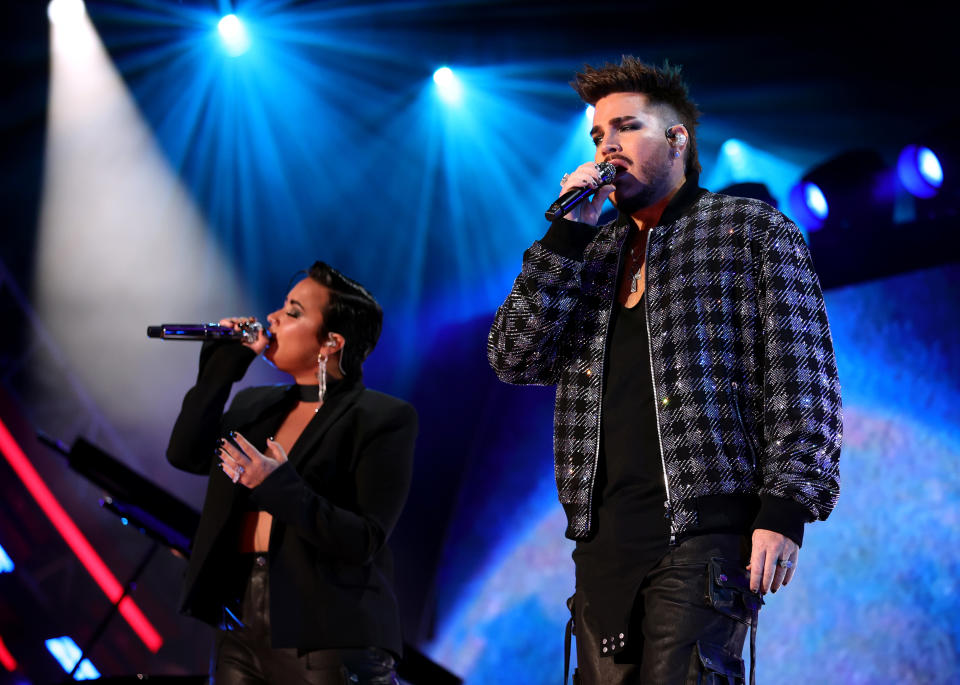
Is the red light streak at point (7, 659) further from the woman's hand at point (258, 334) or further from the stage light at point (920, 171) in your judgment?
the stage light at point (920, 171)

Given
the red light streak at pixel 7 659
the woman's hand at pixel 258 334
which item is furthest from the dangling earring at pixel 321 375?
the red light streak at pixel 7 659

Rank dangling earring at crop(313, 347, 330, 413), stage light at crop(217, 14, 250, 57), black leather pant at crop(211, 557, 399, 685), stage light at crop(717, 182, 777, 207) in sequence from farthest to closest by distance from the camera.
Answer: stage light at crop(217, 14, 250, 57) → stage light at crop(717, 182, 777, 207) → dangling earring at crop(313, 347, 330, 413) → black leather pant at crop(211, 557, 399, 685)

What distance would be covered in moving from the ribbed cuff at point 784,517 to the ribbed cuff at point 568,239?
62 centimetres

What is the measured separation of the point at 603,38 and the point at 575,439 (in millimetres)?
3673

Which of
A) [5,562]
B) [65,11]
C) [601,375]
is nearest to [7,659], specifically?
[5,562]

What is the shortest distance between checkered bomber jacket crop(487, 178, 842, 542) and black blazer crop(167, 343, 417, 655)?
706 millimetres

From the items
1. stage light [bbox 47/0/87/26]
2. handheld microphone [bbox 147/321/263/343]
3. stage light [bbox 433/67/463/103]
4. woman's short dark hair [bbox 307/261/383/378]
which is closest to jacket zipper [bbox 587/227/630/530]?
woman's short dark hair [bbox 307/261/383/378]

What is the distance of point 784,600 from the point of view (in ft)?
12.8

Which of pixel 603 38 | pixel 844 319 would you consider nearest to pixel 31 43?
pixel 603 38

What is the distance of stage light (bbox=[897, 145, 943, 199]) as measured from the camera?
3.59 m

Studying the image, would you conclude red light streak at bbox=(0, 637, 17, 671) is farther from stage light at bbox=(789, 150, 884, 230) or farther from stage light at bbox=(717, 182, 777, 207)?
stage light at bbox=(789, 150, 884, 230)

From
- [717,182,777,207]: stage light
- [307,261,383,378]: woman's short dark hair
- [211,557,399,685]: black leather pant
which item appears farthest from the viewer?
[717,182,777,207]: stage light

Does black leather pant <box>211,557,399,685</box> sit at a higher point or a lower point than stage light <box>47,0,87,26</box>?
lower

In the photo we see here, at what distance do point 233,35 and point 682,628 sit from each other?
4.80m
